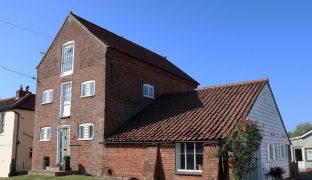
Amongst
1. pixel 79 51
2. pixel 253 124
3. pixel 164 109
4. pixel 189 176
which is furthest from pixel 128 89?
pixel 253 124

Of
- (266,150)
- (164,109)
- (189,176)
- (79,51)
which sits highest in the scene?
(79,51)

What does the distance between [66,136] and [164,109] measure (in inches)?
295

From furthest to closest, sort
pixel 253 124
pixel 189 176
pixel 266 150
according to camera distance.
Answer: pixel 266 150 < pixel 189 176 < pixel 253 124

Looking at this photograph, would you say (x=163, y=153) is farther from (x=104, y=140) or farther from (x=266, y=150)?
(x=266, y=150)

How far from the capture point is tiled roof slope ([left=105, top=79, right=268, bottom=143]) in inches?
756

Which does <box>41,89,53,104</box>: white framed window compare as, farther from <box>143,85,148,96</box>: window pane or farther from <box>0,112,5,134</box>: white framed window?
<box>0,112,5,134</box>: white framed window

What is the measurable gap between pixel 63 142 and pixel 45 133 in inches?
98.7

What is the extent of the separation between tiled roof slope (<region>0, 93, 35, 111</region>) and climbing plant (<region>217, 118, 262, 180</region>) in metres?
23.9

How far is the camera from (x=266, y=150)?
70.6 feet

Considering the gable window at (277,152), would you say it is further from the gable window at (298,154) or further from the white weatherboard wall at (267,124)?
the gable window at (298,154)

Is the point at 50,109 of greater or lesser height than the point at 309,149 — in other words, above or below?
above

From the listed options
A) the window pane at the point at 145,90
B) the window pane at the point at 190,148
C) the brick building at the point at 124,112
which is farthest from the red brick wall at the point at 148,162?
the window pane at the point at 145,90

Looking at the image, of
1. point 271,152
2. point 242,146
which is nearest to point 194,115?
point 271,152

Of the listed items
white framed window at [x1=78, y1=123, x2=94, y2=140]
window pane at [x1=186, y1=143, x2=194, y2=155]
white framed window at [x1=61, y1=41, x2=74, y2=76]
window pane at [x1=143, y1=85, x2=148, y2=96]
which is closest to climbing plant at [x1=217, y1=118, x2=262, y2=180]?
window pane at [x1=186, y1=143, x2=194, y2=155]
